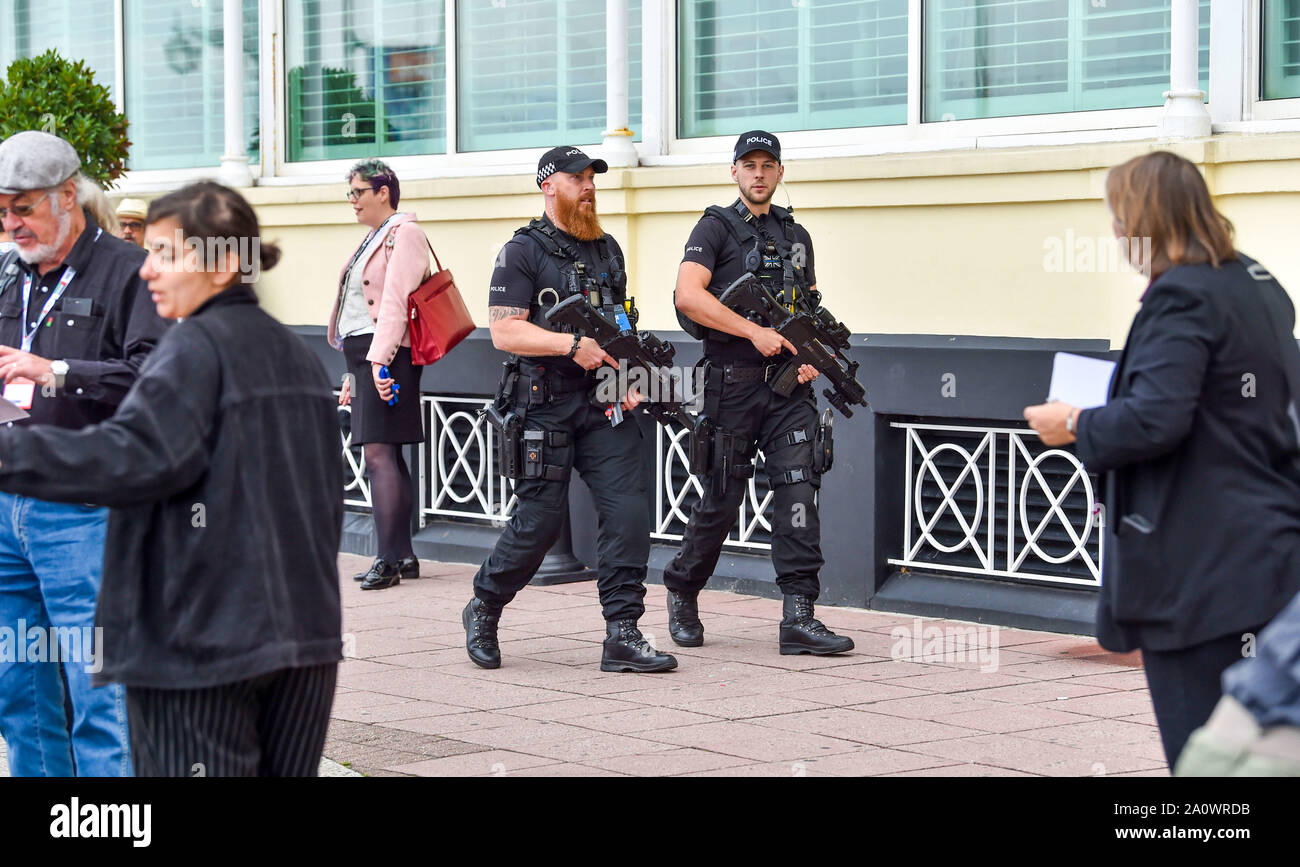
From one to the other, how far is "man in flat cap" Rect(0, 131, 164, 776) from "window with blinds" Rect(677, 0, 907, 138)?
480 centimetres

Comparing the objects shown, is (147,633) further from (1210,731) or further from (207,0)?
(207,0)

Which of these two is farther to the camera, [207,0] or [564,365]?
[207,0]

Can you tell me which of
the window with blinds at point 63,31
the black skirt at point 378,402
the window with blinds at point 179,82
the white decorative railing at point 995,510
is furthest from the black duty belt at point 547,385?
the window with blinds at point 63,31

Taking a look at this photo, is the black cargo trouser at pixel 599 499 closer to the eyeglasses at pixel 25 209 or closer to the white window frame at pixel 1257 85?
the eyeglasses at pixel 25 209

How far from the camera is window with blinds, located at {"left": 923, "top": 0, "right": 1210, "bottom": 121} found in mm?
7805

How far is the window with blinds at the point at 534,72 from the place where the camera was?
998 centimetres

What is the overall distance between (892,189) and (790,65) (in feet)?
3.79

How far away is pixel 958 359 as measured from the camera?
26.1ft

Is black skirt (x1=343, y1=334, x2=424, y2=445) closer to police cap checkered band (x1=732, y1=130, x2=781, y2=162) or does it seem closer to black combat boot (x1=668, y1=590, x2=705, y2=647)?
black combat boot (x1=668, y1=590, x2=705, y2=647)

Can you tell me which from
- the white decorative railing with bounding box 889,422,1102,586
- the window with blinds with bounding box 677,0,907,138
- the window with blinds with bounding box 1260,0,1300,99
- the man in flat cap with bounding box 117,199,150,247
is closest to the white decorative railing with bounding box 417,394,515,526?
the man in flat cap with bounding box 117,199,150,247

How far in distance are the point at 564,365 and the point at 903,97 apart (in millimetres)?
2781

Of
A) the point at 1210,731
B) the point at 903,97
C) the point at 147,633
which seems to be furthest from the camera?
the point at 903,97
